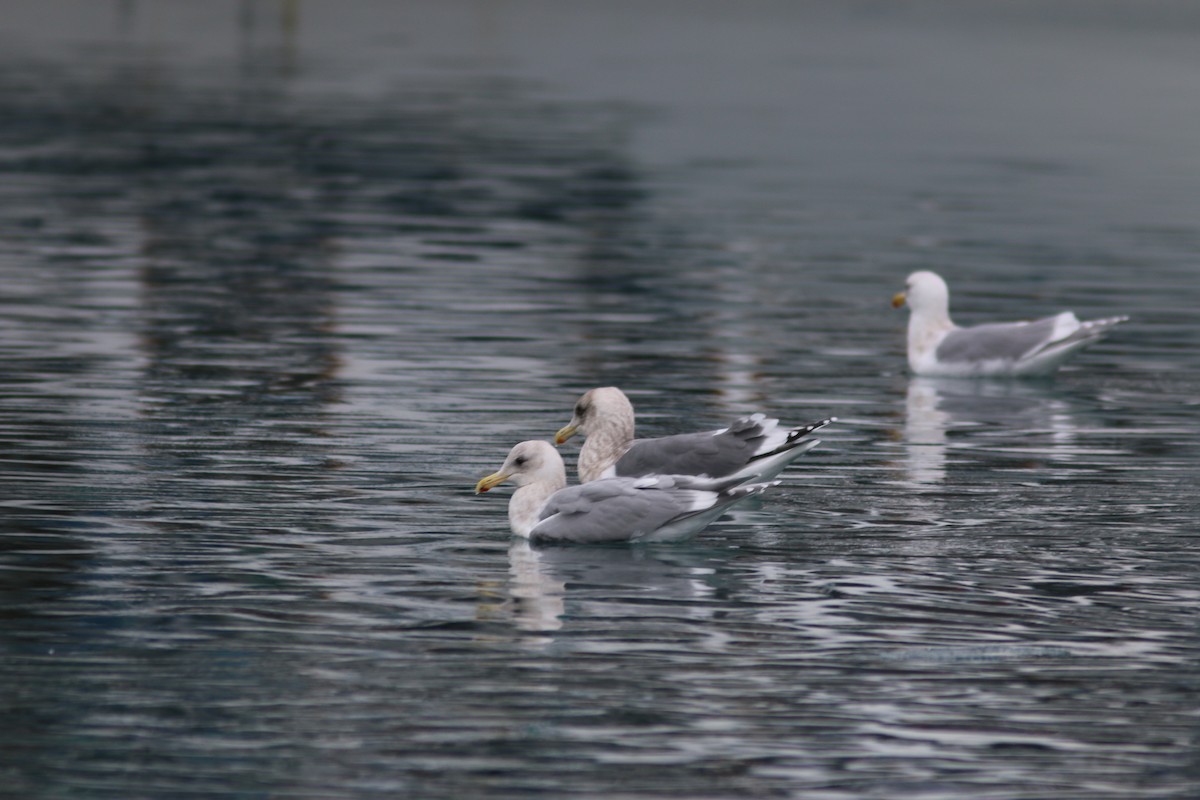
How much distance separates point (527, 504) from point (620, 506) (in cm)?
61

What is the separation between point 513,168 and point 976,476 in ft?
93.9

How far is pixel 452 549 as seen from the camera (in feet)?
44.9

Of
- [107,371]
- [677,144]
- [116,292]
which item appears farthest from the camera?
[677,144]

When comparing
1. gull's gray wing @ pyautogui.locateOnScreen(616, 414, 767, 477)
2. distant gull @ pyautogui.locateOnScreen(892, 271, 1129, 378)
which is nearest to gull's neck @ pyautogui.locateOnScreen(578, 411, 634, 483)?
gull's gray wing @ pyautogui.locateOnScreen(616, 414, 767, 477)

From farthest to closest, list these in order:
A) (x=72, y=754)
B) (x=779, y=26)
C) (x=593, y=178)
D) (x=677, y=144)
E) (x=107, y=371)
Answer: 1. (x=779, y=26)
2. (x=677, y=144)
3. (x=593, y=178)
4. (x=107, y=371)
5. (x=72, y=754)

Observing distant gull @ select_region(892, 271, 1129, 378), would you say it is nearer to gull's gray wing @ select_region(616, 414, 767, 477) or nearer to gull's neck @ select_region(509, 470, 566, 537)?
gull's gray wing @ select_region(616, 414, 767, 477)

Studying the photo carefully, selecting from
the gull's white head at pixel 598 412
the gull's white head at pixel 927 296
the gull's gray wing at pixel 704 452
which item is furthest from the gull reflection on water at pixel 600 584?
the gull's white head at pixel 927 296

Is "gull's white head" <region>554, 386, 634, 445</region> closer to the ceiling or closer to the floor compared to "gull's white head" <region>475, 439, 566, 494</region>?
closer to the ceiling

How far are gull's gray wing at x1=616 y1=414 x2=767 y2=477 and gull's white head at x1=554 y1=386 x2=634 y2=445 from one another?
0.54 meters

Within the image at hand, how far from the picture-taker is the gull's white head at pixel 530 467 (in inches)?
562

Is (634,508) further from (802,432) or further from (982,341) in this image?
(982,341)

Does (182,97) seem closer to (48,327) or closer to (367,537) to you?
(48,327)

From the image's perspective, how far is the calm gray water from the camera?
9.97 m

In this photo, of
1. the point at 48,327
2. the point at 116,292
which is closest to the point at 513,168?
the point at 116,292
